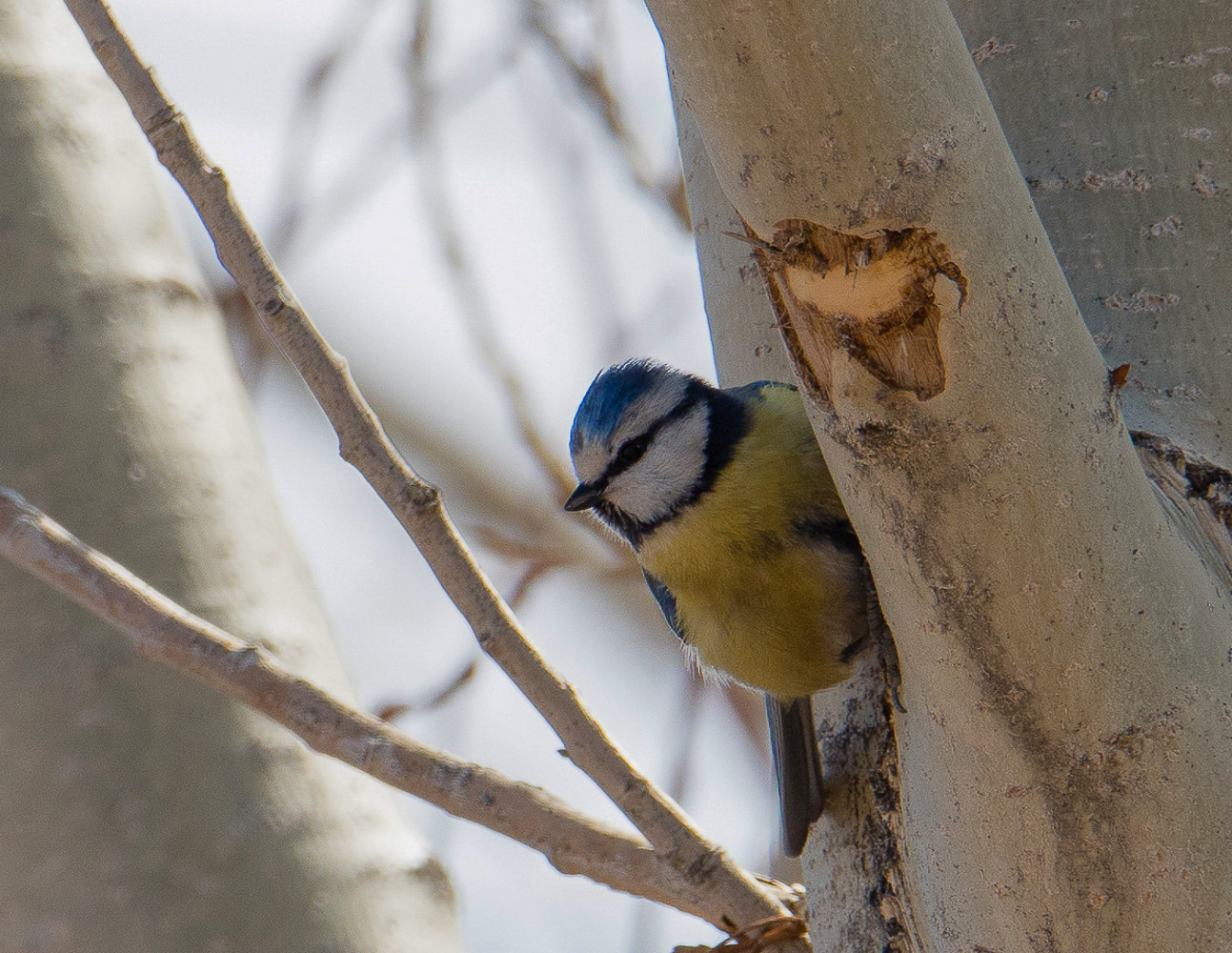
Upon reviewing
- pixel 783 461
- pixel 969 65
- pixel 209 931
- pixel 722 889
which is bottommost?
pixel 209 931

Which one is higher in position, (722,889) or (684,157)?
(684,157)

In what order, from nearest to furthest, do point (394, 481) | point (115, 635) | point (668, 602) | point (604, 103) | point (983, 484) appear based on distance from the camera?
point (983, 484)
point (394, 481)
point (115, 635)
point (668, 602)
point (604, 103)

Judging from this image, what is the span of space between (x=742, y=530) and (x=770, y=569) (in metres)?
0.05

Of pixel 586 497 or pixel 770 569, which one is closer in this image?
pixel 770 569

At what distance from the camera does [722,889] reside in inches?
38.2

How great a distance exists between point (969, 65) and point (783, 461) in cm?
57

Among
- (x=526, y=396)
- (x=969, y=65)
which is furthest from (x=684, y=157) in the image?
(x=526, y=396)

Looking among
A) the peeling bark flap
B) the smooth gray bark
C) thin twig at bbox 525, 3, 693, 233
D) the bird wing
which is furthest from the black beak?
thin twig at bbox 525, 3, 693, 233

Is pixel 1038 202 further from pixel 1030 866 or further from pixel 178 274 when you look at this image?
pixel 178 274

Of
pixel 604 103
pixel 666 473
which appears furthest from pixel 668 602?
pixel 604 103

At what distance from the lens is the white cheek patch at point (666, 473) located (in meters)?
1.26

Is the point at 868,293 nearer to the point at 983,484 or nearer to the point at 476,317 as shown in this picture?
the point at 983,484

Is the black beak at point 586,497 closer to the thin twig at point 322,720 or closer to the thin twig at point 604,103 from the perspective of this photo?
the thin twig at point 322,720

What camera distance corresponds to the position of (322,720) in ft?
2.97
